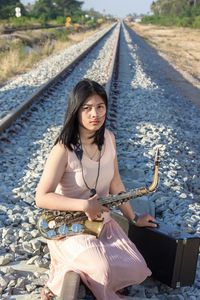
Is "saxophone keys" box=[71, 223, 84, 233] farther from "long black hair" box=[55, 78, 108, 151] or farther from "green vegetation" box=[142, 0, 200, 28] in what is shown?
"green vegetation" box=[142, 0, 200, 28]

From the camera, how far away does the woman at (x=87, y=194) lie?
310cm

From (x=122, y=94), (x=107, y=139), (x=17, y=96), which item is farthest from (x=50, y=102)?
(x=107, y=139)

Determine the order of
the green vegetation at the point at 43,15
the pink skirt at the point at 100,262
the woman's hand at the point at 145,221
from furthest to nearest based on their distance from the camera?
the green vegetation at the point at 43,15
the woman's hand at the point at 145,221
the pink skirt at the point at 100,262

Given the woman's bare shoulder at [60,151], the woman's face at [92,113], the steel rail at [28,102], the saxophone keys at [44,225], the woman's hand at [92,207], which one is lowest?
the steel rail at [28,102]

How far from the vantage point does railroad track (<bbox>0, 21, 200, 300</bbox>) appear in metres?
4.62

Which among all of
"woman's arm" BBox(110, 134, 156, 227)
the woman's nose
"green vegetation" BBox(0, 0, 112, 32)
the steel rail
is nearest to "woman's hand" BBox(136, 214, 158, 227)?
"woman's arm" BBox(110, 134, 156, 227)

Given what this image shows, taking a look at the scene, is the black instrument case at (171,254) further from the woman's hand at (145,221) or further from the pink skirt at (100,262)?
Result: the pink skirt at (100,262)

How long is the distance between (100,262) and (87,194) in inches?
19.0

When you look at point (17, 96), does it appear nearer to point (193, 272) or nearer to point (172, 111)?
point (172, 111)

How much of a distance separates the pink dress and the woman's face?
7.4 inches

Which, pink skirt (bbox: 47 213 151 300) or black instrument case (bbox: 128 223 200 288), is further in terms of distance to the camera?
black instrument case (bbox: 128 223 200 288)

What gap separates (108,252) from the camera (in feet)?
10.5

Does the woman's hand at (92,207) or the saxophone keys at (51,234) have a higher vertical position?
the woman's hand at (92,207)

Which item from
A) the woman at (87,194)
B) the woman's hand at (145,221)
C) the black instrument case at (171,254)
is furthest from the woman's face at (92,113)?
the black instrument case at (171,254)
